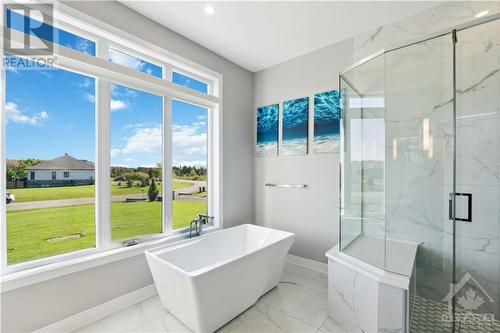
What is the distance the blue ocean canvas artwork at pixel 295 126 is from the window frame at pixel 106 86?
39.7 inches

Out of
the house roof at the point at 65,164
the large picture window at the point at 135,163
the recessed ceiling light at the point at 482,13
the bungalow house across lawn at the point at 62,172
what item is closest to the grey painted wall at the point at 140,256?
the large picture window at the point at 135,163

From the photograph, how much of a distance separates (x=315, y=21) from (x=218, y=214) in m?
2.52

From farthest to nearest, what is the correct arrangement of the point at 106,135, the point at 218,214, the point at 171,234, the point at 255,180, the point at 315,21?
the point at 255,180
the point at 218,214
the point at 171,234
the point at 315,21
the point at 106,135

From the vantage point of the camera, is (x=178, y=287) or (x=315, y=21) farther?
(x=315, y=21)

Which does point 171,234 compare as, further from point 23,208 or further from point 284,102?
point 284,102

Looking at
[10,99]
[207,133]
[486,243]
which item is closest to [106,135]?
[10,99]

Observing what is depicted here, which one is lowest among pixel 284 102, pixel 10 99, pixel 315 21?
pixel 10 99

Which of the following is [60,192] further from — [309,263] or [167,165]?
[309,263]

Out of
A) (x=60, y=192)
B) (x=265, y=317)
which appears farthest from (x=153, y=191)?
(x=265, y=317)

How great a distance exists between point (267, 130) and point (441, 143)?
6.59 ft

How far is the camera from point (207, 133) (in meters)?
3.05

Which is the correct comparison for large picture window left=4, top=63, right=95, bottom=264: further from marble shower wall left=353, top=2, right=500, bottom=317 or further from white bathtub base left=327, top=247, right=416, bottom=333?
marble shower wall left=353, top=2, right=500, bottom=317

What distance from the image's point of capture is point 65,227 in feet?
6.27

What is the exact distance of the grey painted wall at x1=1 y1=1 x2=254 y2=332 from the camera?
1616 mm
